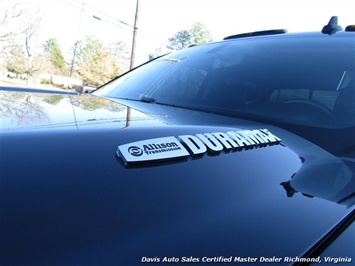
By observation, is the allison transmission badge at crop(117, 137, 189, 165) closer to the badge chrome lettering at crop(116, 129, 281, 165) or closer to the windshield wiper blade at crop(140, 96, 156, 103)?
the badge chrome lettering at crop(116, 129, 281, 165)

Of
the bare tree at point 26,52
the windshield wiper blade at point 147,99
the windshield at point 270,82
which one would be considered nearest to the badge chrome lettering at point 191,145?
the windshield at point 270,82

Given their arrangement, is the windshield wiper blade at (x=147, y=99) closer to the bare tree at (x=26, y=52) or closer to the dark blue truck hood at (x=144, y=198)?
the dark blue truck hood at (x=144, y=198)

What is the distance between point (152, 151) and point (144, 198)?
0.54ft

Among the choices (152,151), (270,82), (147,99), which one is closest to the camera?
(152,151)

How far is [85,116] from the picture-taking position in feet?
3.39

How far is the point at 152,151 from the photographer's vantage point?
2.52ft

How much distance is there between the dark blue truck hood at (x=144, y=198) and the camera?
0.52 metres

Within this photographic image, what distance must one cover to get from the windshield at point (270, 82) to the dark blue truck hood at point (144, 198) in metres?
0.47

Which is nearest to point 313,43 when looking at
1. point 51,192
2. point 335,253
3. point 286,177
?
point 286,177

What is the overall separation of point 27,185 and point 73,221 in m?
0.13

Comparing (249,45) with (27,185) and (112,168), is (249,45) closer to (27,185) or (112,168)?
(112,168)

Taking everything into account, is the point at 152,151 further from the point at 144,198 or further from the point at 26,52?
the point at 26,52

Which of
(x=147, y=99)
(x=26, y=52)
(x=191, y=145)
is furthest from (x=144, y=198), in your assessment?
(x=26, y=52)

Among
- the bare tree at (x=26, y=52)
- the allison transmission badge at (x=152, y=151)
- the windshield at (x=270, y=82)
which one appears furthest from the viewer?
the bare tree at (x=26, y=52)
